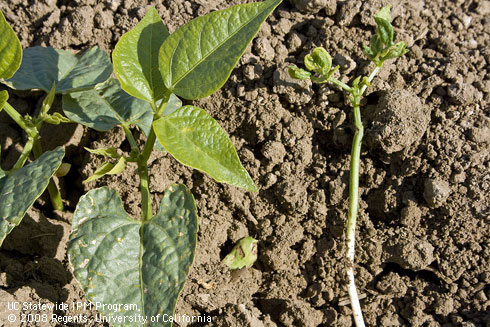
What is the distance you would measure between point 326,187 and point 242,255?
0.49m

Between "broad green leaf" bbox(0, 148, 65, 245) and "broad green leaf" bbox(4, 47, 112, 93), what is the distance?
18.4 inches

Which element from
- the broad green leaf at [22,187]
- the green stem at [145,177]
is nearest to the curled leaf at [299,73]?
the green stem at [145,177]

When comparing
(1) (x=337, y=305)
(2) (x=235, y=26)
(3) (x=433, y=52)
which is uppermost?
(2) (x=235, y=26)

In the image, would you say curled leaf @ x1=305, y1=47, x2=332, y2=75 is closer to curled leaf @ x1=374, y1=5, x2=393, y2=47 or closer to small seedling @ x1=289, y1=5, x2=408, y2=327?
small seedling @ x1=289, y1=5, x2=408, y2=327

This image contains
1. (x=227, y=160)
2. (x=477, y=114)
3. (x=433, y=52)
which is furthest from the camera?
(x=433, y=52)

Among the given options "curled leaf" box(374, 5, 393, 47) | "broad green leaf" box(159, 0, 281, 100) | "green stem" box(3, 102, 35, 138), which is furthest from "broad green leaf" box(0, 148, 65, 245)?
"curled leaf" box(374, 5, 393, 47)

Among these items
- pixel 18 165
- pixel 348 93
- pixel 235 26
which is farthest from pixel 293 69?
pixel 18 165

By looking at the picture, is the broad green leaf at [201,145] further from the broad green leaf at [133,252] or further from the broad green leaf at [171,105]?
the broad green leaf at [171,105]

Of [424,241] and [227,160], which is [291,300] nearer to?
[424,241]

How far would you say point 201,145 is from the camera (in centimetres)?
165

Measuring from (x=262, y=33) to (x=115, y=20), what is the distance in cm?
77

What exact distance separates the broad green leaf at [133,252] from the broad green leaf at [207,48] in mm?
439

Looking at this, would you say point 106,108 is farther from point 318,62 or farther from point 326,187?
point 326,187

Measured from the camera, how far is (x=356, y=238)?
2.14 m
